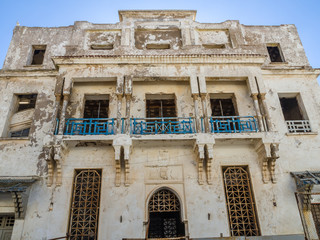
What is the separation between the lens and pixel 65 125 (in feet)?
32.2

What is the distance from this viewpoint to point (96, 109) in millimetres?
11172

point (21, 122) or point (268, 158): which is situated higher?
point (21, 122)

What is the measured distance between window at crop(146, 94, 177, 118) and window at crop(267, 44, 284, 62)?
588 centimetres

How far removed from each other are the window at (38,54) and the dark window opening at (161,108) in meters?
6.21

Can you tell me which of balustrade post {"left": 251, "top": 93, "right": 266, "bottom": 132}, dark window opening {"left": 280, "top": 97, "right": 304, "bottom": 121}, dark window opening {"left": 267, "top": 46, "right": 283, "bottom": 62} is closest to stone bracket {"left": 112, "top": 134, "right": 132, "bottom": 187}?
balustrade post {"left": 251, "top": 93, "right": 266, "bottom": 132}

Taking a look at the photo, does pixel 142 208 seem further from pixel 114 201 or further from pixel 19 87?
pixel 19 87

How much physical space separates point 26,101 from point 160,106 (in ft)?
20.5

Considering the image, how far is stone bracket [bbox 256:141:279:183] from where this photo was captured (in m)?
8.99

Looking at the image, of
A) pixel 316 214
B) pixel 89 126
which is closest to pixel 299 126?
pixel 316 214

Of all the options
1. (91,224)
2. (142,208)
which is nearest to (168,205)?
(142,208)

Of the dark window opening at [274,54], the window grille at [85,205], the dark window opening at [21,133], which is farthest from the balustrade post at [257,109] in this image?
the dark window opening at [21,133]

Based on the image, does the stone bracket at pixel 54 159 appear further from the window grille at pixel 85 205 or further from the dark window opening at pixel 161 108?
the dark window opening at pixel 161 108

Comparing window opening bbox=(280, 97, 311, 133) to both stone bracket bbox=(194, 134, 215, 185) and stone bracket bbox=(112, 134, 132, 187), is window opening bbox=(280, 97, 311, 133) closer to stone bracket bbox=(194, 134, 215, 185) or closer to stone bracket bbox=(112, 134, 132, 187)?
stone bracket bbox=(194, 134, 215, 185)

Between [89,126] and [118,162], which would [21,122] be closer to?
[89,126]
